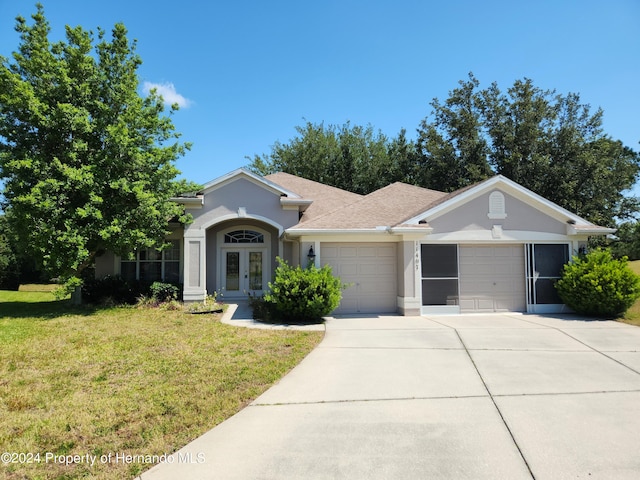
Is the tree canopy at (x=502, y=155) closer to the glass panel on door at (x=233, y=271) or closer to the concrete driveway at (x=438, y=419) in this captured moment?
the glass panel on door at (x=233, y=271)

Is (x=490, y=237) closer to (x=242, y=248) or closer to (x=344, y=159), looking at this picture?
(x=242, y=248)

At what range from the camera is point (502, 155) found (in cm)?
2803

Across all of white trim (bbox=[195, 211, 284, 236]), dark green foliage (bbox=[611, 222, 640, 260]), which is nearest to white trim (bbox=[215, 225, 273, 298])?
white trim (bbox=[195, 211, 284, 236])

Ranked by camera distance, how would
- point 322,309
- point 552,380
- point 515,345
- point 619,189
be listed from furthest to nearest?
point 619,189, point 322,309, point 515,345, point 552,380

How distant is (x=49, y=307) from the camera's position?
13.9 metres

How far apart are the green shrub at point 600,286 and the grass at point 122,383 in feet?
28.3

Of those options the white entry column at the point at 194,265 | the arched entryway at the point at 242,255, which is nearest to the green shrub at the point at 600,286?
the arched entryway at the point at 242,255

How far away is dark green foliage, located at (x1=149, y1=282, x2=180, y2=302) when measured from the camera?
14258 mm

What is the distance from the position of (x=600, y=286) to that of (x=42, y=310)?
59.7 feet

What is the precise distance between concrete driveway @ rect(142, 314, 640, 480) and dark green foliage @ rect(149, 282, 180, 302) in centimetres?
861

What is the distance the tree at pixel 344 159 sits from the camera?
30516mm

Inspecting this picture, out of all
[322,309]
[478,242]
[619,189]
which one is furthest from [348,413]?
[619,189]

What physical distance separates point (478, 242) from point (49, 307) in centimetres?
1555

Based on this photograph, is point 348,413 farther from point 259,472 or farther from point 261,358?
point 261,358
